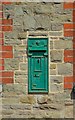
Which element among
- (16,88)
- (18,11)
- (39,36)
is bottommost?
(16,88)

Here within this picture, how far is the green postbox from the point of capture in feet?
15.0

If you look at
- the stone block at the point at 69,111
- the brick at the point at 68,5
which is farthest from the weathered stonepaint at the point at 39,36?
the stone block at the point at 69,111

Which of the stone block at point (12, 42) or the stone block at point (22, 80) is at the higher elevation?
the stone block at point (12, 42)

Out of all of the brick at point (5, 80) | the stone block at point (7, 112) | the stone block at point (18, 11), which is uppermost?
the stone block at point (18, 11)

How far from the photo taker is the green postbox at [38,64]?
4574 mm

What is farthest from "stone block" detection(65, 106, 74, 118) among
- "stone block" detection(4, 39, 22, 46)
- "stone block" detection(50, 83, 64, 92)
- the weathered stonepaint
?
"stone block" detection(4, 39, 22, 46)

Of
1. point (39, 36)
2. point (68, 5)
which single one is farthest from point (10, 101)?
point (68, 5)

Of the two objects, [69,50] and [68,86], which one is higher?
[69,50]

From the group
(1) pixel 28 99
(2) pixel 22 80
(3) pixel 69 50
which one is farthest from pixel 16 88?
(3) pixel 69 50

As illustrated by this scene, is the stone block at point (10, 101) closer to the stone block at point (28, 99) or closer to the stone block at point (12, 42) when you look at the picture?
the stone block at point (28, 99)

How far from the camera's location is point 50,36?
459 centimetres

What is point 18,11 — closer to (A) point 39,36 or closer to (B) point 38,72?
(A) point 39,36

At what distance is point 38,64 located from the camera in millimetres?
4602

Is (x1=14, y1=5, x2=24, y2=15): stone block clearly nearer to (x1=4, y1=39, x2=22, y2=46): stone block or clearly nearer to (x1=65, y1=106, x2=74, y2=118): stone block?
(x1=4, y1=39, x2=22, y2=46): stone block
